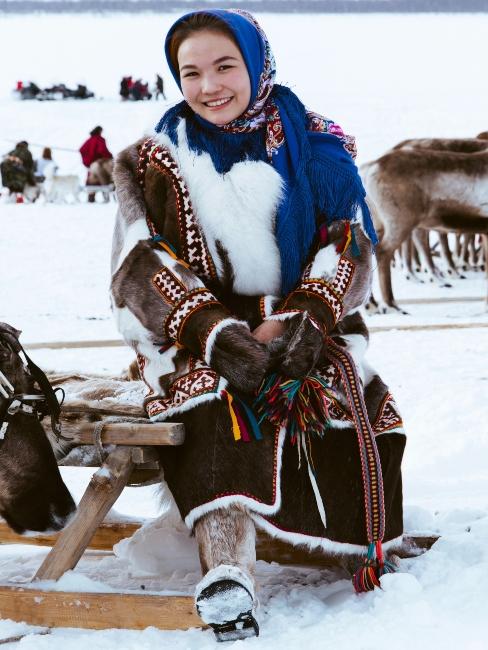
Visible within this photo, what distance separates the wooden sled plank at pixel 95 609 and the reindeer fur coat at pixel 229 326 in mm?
184

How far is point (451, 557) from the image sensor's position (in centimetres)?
244

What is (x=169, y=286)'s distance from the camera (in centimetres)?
235

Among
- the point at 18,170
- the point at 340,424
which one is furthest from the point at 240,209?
the point at 18,170

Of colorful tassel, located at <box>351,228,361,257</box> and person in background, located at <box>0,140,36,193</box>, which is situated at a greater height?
colorful tassel, located at <box>351,228,361,257</box>

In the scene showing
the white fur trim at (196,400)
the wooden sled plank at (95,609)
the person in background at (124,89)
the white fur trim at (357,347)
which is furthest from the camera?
the person in background at (124,89)

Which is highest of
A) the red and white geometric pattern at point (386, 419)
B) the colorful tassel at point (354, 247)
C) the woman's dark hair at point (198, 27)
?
the woman's dark hair at point (198, 27)

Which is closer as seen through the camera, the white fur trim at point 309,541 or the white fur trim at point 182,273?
the white fur trim at point 309,541

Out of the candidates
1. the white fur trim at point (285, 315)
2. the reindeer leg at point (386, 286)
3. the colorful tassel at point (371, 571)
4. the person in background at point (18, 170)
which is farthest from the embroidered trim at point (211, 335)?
the person in background at point (18, 170)

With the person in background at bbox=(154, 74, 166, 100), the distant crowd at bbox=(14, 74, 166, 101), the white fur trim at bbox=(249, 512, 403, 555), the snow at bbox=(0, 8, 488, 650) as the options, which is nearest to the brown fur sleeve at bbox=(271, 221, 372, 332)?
the white fur trim at bbox=(249, 512, 403, 555)

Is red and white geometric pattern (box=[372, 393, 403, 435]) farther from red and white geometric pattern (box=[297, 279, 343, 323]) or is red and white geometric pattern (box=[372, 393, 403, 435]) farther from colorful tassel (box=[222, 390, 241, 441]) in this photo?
colorful tassel (box=[222, 390, 241, 441])

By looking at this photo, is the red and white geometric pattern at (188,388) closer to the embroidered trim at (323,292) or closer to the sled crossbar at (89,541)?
the sled crossbar at (89,541)

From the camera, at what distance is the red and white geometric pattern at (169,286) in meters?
2.35

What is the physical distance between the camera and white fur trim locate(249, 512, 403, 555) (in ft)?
7.22

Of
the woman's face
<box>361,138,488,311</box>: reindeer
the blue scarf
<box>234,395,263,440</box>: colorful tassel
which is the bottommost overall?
<box>361,138,488,311</box>: reindeer
